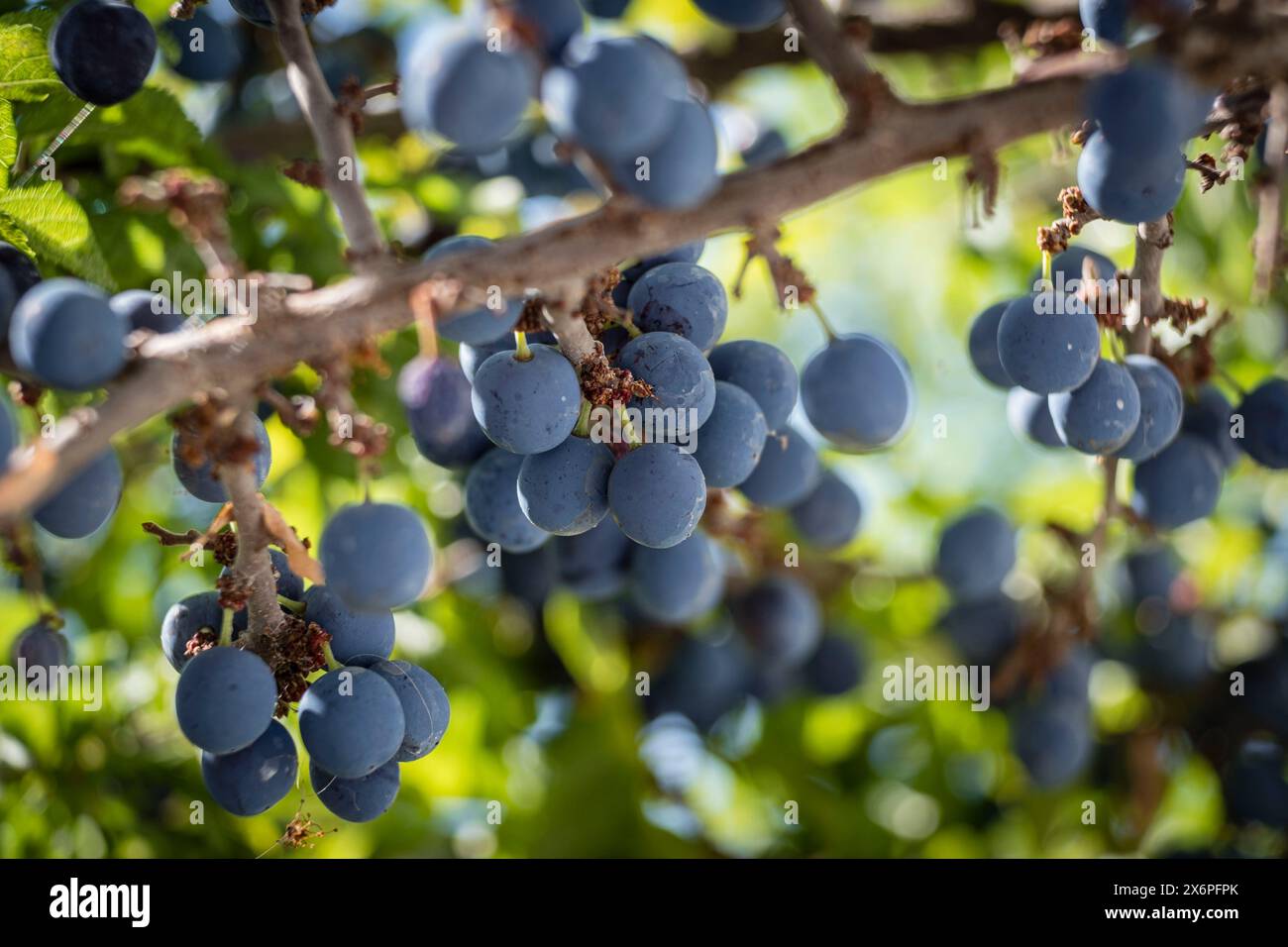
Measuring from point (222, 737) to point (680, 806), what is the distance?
211cm

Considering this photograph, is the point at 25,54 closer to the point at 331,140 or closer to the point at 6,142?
the point at 6,142

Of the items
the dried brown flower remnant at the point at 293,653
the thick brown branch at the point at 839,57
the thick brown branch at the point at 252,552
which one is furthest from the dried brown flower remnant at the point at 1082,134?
the dried brown flower remnant at the point at 293,653

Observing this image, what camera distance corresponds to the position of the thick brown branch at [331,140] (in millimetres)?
1283

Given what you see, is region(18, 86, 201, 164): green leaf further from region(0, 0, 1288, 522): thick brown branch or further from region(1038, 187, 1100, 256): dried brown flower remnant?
region(1038, 187, 1100, 256): dried brown flower remnant

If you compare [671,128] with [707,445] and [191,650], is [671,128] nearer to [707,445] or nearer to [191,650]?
[707,445]

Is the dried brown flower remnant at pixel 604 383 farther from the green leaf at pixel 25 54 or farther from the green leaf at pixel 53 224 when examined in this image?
the green leaf at pixel 25 54

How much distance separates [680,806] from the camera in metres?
3.40

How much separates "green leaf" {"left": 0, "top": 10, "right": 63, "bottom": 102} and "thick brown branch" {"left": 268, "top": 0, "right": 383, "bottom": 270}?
0.69m

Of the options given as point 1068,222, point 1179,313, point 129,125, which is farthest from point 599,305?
point 129,125

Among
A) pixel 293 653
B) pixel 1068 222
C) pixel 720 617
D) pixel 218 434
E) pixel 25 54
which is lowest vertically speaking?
pixel 293 653

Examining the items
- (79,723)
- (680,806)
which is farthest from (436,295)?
(680,806)

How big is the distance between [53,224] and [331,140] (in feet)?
2.61

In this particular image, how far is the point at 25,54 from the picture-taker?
74.3 inches

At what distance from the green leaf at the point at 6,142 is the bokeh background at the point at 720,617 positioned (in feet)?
1.52
